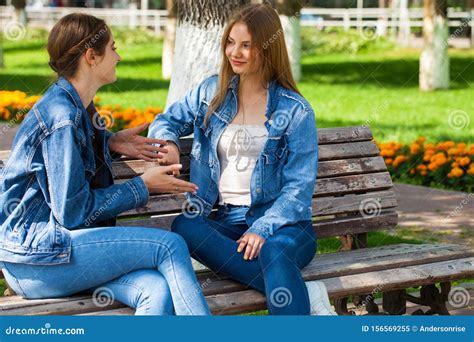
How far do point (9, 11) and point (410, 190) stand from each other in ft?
97.4

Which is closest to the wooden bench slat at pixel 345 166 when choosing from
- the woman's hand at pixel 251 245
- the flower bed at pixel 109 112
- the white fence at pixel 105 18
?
the woman's hand at pixel 251 245

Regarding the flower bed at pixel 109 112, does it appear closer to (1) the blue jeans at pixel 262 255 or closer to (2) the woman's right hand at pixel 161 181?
(1) the blue jeans at pixel 262 255

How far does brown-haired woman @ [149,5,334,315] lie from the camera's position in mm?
3762

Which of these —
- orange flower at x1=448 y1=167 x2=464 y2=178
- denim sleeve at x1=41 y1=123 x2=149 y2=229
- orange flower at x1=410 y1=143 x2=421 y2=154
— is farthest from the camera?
orange flower at x1=410 y1=143 x2=421 y2=154

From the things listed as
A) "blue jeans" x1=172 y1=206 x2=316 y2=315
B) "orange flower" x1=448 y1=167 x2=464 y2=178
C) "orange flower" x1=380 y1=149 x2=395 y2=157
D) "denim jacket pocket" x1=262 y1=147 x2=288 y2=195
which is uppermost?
"denim jacket pocket" x1=262 y1=147 x2=288 y2=195

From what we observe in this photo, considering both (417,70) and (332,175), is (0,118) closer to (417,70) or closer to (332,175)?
(332,175)

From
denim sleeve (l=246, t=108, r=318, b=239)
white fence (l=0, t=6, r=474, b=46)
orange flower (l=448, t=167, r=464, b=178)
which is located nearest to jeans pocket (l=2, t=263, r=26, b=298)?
denim sleeve (l=246, t=108, r=318, b=239)

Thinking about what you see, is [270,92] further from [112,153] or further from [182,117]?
[112,153]

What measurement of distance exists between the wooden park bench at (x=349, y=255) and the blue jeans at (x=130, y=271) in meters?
0.08

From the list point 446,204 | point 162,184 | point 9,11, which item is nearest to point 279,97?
point 162,184

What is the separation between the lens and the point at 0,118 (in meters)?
11.5

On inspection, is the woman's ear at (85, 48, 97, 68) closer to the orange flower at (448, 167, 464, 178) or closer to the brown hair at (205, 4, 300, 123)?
the brown hair at (205, 4, 300, 123)

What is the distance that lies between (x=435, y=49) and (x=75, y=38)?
12.5m

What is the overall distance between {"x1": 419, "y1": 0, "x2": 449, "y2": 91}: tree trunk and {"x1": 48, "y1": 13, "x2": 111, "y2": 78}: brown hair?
40.7 ft
